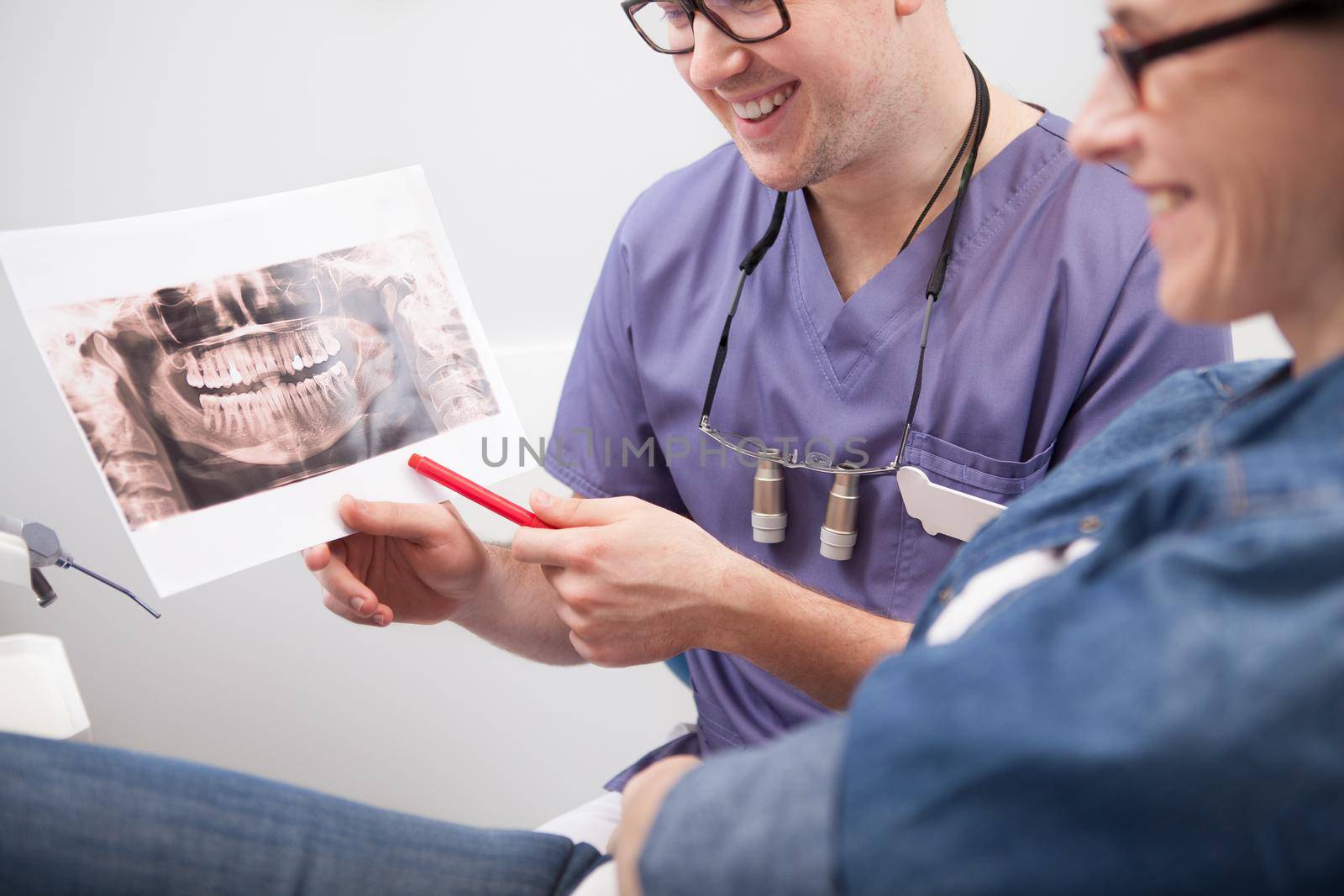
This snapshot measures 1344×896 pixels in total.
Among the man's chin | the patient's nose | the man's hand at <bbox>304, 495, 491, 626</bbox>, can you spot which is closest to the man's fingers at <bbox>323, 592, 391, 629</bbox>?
the man's hand at <bbox>304, 495, 491, 626</bbox>

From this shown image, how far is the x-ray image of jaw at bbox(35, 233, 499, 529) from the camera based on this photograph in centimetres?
75

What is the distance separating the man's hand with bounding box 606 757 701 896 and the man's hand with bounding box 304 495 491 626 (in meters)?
0.35

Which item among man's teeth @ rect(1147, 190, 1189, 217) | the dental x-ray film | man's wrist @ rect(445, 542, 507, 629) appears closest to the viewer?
man's teeth @ rect(1147, 190, 1189, 217)

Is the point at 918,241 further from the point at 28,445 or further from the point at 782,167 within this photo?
the point at 28,445

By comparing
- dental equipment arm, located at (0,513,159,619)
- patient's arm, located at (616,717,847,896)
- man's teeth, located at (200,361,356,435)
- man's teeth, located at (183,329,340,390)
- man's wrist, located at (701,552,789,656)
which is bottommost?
man's wrist, located at (701,552,789,656)

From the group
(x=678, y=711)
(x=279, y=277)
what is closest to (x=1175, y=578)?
(x=279, y=277)

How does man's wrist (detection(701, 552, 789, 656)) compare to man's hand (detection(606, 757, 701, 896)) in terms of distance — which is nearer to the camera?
man's hand (detection(606, 757, 701, 896))

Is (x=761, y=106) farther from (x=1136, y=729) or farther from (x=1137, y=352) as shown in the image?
(x=1136, y=729)

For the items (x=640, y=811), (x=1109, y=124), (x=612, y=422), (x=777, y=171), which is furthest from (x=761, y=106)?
(x=640, y=811)

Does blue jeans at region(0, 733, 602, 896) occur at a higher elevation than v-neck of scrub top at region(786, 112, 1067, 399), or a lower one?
lower

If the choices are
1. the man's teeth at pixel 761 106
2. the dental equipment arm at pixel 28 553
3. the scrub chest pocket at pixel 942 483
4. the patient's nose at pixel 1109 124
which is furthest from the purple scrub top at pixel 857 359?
the dental equipment arm at pixel 28 553

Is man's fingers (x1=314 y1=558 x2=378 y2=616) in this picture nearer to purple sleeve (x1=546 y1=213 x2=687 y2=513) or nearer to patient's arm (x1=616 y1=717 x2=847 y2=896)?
purple sleeve (x1=546 y1=213 x2=687 y2=513)

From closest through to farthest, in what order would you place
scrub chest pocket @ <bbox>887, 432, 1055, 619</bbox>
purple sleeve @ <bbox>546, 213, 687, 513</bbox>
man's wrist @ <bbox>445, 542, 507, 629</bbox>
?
1. scrub chest pocket @ <bbox>887, 432, 1055, 619</bbox>
2. man's wrist @ <bbox>445, 542, 507, 629</bbox>
3. purple sleeve @ <bbox>546, 213, 687, 513</bbox>

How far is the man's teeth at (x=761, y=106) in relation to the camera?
3.03 feet
